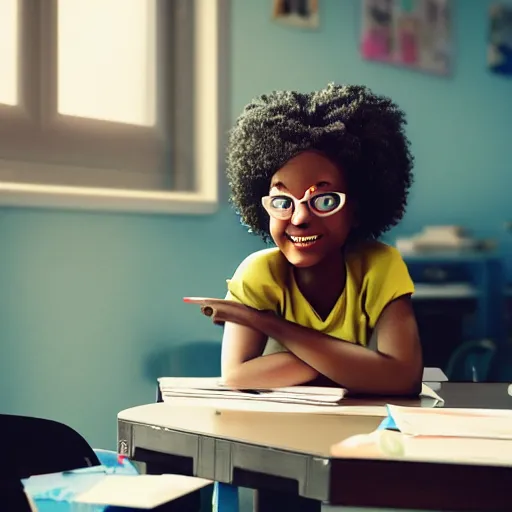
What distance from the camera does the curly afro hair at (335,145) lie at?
46.5 inches

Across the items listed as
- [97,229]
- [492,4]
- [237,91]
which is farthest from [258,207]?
[492,4]

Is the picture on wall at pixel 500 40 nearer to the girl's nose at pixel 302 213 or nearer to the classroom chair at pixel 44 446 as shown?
the girl's nose at pixel 302 213

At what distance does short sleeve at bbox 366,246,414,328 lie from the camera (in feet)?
3.87

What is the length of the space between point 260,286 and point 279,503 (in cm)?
39

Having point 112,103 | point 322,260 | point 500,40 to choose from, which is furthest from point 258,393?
point 500,40

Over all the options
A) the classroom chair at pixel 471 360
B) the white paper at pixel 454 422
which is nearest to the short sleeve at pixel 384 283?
the white paper at pixel 454 422

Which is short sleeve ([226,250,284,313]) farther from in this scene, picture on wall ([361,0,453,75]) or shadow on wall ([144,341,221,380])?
picture on wall ([361,0,453,75])

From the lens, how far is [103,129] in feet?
5.19

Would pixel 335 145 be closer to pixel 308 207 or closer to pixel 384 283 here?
pixel 308 207

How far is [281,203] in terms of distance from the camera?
118cm

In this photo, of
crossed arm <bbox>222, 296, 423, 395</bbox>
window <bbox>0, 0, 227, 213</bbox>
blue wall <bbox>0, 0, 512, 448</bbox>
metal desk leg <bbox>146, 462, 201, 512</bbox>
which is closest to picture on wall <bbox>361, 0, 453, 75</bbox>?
blue wall <bbox>0, 0, 512, 448</bbox>

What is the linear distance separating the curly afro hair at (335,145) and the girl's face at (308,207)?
0.06ft

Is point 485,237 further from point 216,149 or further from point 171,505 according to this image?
point 171,505

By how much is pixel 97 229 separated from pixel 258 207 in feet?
1.10
